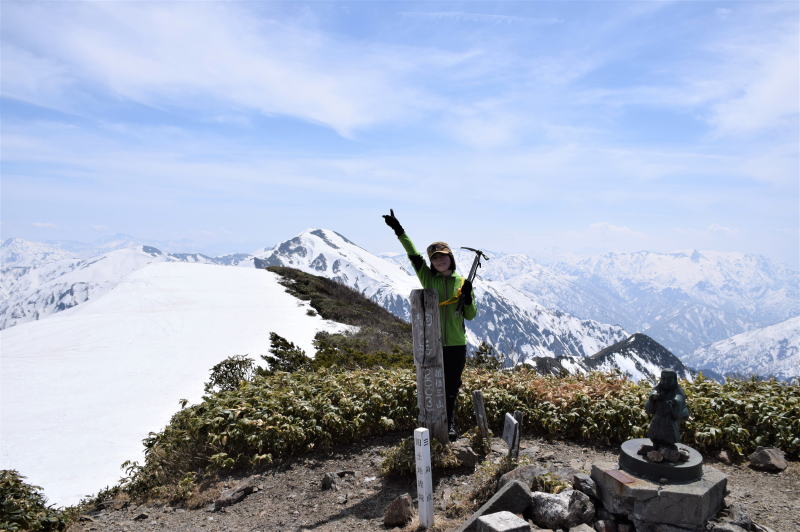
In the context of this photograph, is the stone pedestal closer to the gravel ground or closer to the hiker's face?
the gravel ground

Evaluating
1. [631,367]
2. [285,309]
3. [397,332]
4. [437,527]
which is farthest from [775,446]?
[631,367]

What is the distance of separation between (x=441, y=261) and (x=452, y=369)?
1.66 m

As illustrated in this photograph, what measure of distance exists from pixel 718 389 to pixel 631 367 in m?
66.4

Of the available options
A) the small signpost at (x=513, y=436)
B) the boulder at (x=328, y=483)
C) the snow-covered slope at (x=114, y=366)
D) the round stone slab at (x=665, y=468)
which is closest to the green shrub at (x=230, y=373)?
the snow-covered slope at (x=114, y=366)

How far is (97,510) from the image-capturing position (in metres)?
7.04

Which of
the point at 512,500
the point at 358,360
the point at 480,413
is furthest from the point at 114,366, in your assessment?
the point at 512,500

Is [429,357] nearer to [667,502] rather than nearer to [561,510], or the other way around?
[561,510]

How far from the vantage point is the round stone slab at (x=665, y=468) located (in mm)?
4887

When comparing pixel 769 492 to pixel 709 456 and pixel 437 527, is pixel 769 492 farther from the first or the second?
pixel 437 527

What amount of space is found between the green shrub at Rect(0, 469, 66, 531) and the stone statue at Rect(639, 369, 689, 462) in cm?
687

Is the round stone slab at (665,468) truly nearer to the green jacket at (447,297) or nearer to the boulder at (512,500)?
the boulder at (512,500)

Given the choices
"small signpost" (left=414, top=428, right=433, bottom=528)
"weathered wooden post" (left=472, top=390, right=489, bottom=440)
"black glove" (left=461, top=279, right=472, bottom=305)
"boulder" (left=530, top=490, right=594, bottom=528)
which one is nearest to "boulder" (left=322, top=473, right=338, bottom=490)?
"small signpost" (left=414, top=428, right=433, bottom=528)

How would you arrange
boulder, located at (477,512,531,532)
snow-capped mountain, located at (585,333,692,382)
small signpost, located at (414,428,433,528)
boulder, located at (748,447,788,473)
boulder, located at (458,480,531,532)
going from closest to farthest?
boulder, located at (477,512,531,532)
boulder, located at (458,480,531,532)
small signpost, located at (414,428,433,528)
boulder, located at (748,447,788,473)
snow-capped mountain, located at (585,333,692,382)

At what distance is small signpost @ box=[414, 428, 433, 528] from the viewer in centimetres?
526
